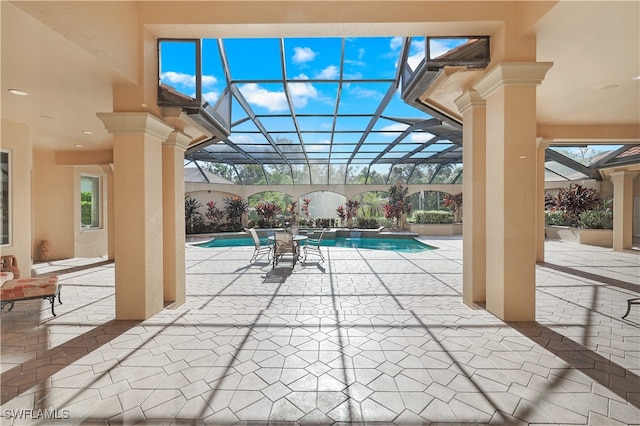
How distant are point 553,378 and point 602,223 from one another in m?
13.0

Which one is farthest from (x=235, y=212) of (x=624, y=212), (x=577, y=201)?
(x=624, y=212)

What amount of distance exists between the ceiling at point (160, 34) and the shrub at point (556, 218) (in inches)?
367

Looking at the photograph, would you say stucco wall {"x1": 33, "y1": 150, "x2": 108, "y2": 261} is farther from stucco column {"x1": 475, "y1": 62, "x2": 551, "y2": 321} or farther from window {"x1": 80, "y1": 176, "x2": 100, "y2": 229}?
stucco column {"x1": 475, "y1": 62, "x2": 551, "y2": 321}

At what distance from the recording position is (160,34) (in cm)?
402

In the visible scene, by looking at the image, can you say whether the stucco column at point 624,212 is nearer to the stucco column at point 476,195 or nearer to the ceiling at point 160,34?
the ceiling at point 160,34

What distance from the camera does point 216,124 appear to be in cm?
554

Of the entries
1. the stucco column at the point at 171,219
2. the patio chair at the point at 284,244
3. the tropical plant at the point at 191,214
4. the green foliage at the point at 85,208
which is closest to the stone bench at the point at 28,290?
the stucco column at the point at 171,219

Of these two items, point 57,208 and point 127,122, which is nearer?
point 127,122

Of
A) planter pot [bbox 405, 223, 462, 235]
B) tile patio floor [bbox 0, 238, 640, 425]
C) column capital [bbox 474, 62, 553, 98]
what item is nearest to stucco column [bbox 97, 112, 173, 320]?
tile patio floor [bbox 0, 238, 640, 425]

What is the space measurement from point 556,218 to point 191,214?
18482 mm

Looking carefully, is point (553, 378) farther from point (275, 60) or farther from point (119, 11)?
point (275, 60)

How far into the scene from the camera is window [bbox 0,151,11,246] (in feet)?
19.1

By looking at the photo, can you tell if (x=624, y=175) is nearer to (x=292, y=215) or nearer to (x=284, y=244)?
(x=284, y=244)

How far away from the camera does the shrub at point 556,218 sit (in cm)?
1395
